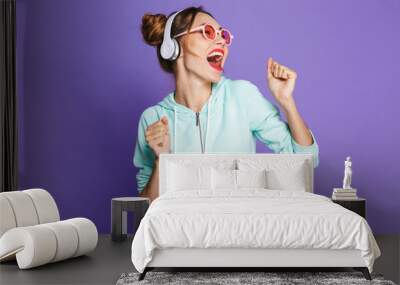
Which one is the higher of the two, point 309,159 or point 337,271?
point 309,159

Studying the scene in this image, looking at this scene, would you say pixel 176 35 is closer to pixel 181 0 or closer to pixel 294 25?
pixel 181 0

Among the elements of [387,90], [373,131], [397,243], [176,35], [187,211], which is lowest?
[397,243]

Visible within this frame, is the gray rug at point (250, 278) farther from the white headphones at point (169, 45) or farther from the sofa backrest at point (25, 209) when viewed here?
the white headphones at point (169, 45)

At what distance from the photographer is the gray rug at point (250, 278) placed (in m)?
4.49

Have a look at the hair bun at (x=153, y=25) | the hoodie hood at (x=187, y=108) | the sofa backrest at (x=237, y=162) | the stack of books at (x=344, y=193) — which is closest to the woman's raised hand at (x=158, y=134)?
the hoodie hood at (x=187, y=108)

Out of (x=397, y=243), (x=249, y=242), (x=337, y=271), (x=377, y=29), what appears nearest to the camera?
(x=249, y=242)

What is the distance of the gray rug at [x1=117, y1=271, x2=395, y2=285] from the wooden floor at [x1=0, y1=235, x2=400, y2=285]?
0.53 feet

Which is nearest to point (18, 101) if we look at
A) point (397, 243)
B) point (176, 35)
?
point (176, 35)

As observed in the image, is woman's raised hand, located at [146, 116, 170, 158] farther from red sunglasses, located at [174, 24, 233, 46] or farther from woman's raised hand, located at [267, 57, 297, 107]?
woman's raised hand, located at [267, 57, 297, 107]

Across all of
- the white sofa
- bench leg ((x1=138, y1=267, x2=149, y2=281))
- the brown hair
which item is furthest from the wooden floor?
the brown hair

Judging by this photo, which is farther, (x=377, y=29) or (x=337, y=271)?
(x=377, y=29)

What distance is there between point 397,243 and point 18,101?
4173 millimetres

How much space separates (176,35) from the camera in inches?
273

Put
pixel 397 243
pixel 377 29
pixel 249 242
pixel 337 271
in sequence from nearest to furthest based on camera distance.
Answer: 1. pixel 249 242
2. pixel 337 271
3. pixel 397 243
4. pixel 377 29
